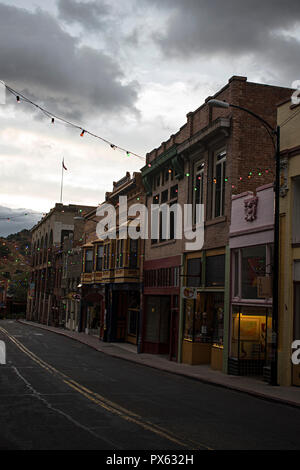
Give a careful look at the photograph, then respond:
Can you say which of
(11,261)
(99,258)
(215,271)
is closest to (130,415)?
(215,271)

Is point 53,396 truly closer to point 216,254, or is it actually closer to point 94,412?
point 94,412

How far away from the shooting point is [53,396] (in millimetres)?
13469

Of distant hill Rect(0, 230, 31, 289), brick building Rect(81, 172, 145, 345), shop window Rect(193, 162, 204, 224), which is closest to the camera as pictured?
shop window Rect(193, 162, 204, 224)

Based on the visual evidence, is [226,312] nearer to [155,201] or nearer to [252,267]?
[252,267]

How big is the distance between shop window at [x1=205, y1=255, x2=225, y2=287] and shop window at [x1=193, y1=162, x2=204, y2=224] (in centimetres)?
284

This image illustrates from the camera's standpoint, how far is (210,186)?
81.6 feet

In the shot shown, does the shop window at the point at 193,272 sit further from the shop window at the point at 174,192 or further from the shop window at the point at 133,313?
the shop window at the point at 133,313

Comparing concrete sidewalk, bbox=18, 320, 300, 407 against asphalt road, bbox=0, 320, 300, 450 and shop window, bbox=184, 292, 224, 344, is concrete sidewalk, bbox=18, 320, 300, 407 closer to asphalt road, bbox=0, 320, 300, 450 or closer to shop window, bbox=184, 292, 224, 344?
→ asphalt road, bbox=0, 320, 300, 450

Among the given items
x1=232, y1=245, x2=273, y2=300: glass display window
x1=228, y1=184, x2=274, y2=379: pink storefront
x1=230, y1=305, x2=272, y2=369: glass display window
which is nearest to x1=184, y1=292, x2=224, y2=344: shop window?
x1=232, y1=245, x2=273, y2=300: glass display window

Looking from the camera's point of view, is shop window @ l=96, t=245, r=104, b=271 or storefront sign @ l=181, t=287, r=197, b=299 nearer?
storefront sign @ l=181, t=287, r=197, b=299

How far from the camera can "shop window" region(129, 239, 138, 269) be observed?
1432 inches

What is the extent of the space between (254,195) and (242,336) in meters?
5.32

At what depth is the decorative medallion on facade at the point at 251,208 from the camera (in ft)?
67.2
